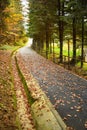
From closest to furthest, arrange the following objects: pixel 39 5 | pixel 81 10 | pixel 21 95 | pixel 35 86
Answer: pixel 21 95, pixel 35 86, pixel 81 10, pixel 39 5

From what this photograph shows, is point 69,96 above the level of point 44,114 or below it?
below

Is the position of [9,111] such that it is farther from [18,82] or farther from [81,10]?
[81,10]

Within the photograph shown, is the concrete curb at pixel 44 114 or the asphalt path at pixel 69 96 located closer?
the concrete curb at pixel 44 114

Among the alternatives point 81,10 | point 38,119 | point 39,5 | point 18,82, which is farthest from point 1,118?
point 39,5

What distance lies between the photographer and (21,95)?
12.5m

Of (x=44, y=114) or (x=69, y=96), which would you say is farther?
(x=69, y=96)

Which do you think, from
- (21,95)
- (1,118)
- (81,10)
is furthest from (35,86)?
(81,10)

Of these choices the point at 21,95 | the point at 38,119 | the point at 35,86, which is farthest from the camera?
the point at 35,86

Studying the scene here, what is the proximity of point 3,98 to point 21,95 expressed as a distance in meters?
2.12

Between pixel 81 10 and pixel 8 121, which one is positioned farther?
pixel 81 10

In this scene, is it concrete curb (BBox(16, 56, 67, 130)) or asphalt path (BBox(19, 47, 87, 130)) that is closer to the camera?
concrete curb (BBox(16, 56, 67, 130))

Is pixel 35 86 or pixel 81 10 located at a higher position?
pixel 81 10

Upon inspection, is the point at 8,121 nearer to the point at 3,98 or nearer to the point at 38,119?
the point at 38,119

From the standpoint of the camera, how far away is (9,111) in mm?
9008
